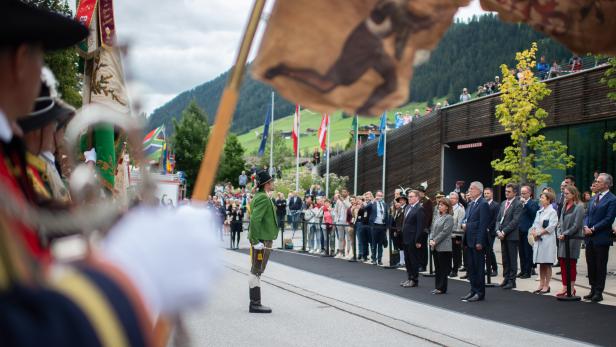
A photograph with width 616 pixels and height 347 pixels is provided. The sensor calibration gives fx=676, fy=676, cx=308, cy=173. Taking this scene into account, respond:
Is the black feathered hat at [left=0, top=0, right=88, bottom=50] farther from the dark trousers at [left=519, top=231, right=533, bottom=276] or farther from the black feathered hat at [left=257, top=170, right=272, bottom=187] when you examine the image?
the dark trousers at [left=519, top=231, right=533, bottom=276]

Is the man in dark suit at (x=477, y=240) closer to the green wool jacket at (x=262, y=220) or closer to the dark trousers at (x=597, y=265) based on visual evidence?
the dark trousers at (x=597, y=265)

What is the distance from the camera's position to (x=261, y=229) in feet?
Result: 35.6

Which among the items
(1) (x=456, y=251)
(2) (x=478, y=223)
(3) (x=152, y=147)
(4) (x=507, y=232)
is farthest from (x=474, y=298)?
(3) (x=152, y=147)

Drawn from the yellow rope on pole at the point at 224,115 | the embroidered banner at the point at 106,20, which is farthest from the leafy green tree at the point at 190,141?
the yellow rope on pole at the point at 224,115

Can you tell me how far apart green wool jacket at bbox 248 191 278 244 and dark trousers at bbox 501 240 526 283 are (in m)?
5.49

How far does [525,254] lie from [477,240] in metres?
3.46

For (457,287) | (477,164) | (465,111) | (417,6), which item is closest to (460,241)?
(457,287)

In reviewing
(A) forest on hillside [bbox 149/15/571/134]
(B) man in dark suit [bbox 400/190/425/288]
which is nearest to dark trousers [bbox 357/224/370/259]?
(B) man in dark suit [bbox 400/190/425/288]

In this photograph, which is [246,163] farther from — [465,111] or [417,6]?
[417,6]

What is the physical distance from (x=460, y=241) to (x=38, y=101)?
1501 cm

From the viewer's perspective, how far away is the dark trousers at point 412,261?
14086 millimetres

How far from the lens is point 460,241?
53.7ft

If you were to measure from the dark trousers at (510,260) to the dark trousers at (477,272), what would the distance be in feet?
5.92

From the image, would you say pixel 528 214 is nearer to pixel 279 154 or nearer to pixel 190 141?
pixel 190 141
